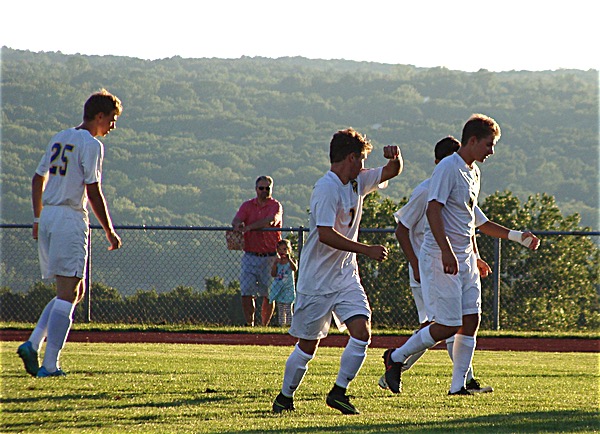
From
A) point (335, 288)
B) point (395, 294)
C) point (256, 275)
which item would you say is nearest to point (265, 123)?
point (395, 294)

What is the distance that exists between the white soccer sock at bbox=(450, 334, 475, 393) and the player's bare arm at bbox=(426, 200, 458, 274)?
842mm

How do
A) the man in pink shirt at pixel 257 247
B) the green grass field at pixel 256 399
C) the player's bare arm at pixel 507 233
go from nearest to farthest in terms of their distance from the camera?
1. the green grass field at pixel 256 399
2. the player's bare arm at pixel 507 233
3. the man in pink shirt at pixel 257 247

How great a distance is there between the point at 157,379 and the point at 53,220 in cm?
176

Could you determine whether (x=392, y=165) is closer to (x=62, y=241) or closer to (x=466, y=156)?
(x=466, y=156)

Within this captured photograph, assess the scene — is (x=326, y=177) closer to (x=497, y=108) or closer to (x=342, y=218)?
(x=342, y=218)

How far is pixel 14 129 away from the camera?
124 meters

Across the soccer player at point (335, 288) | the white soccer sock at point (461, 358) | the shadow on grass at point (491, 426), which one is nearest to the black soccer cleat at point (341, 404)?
the soccer player at point (335, 288)

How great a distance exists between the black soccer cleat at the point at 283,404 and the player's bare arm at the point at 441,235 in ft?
4.40

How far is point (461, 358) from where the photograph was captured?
7.56 meters

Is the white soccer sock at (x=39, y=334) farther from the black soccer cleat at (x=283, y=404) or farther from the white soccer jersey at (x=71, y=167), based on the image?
the black soccer cleat at (x=283, y=404)

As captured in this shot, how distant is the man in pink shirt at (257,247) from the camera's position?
1589 centimetres

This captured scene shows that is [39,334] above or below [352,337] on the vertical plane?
below

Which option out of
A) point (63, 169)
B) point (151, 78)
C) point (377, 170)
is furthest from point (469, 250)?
point (151, 78)

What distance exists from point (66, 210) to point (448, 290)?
108 inches
